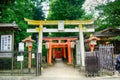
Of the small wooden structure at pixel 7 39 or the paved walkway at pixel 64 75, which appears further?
the small wooden structure at pixel 7 39

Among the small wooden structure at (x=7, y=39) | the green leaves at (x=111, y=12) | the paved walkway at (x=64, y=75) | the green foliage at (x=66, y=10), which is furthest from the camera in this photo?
the green foliage at (x=66, y=10)

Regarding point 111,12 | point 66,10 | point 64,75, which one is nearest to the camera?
point 64,75

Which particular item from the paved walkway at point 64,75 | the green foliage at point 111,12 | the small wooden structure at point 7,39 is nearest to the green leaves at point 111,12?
the green foliage at point 111,12

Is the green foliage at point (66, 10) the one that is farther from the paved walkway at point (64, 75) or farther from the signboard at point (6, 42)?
the paved walkway at point (64, 75)

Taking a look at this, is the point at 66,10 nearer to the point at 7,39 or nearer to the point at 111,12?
the point at 111,12

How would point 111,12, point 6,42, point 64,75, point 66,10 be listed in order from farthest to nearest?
point 66,10 → point 111,12 → point 6,42 → point 64,75

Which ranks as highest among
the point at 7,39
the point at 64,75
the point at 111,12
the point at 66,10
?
the point at 66,10

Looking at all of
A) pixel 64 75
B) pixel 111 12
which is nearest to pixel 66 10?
pixel 111 12

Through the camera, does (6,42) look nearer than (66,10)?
Yes

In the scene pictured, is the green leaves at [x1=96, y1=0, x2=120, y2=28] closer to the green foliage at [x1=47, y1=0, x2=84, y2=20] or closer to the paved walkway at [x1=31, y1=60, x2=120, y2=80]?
the paved walkway at [x1=31, y1=60, x2=120, y2=80]

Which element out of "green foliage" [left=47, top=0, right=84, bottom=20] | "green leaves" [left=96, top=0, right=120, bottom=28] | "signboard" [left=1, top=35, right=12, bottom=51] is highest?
"green foliage" [left=47, top=0, right=84, bottom=20]

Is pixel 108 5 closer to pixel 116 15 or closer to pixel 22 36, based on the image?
pixel 116 15

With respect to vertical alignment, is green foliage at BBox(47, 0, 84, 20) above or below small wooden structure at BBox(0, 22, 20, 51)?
above

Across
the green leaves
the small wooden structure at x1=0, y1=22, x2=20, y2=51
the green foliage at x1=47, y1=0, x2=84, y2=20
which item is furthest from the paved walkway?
the green foliage at x1=47, y1=0, x2=84, y2=20
